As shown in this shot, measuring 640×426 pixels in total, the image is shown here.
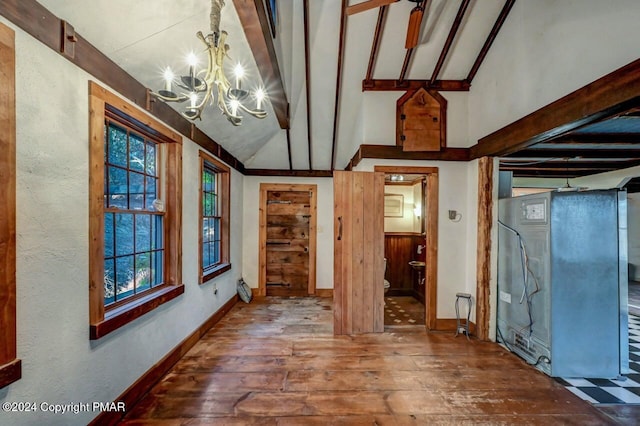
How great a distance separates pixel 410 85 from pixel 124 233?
359 cm

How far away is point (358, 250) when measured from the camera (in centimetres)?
353

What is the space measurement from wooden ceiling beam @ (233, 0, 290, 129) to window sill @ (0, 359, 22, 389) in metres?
2.24

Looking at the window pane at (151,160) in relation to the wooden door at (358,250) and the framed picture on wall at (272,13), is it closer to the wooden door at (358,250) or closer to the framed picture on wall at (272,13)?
the framed picture on wall at (272,13)

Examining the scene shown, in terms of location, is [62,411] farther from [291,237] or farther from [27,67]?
[291,237]

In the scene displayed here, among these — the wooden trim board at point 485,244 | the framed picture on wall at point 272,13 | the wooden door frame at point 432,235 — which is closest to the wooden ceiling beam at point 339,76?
the framed picture on wall at point 272,13

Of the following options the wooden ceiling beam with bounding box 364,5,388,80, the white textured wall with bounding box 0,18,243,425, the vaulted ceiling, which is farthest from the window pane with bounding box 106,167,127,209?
the wooden ceiling beam with bounding box 364,5,388,80

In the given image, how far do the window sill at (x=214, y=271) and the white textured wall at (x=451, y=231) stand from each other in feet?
8.18

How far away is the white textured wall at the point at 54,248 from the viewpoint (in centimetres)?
135

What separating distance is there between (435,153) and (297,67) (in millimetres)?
2036

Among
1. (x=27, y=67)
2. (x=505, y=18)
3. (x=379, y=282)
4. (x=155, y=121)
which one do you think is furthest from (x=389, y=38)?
(x=27, y=67)

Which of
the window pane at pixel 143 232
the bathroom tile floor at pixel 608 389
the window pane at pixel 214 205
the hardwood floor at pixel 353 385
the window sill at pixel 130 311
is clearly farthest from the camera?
the window pane at pixel 214 205

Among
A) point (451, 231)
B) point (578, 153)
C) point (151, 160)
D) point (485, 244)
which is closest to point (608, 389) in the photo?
point (485, 244)

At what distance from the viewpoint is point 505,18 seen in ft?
9.75

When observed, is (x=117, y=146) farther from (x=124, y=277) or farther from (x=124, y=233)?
(x=124, y=277)
